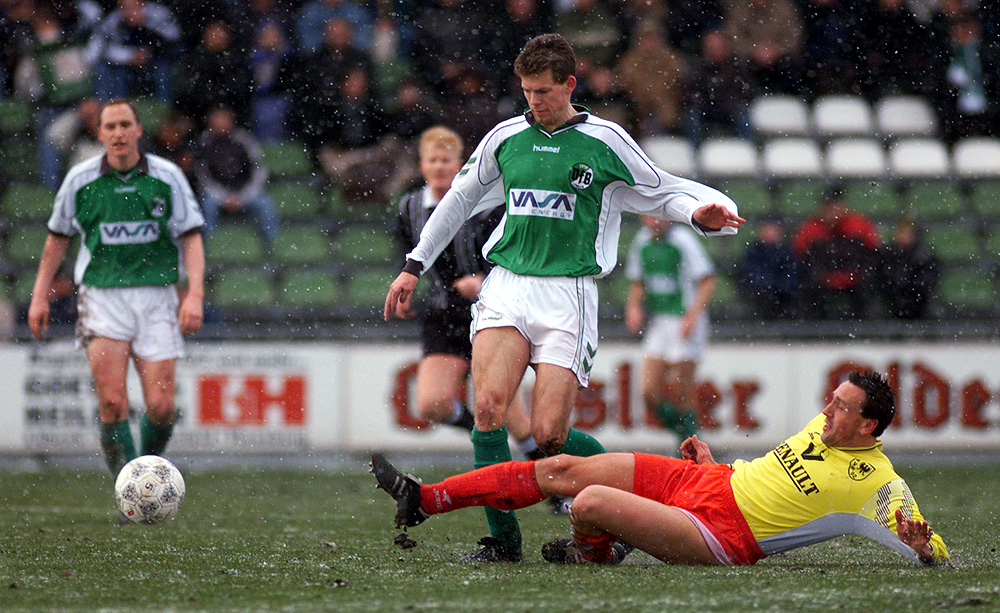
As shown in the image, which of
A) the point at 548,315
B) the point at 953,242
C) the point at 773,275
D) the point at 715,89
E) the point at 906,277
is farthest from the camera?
the point at 715,89

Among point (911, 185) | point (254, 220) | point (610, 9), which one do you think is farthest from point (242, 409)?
point (911, 185)

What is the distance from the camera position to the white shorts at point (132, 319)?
7.42 meters

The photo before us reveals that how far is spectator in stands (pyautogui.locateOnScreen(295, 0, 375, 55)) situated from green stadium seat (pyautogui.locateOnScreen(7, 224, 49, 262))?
10.3 ft

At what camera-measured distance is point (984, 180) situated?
13953 millimetres

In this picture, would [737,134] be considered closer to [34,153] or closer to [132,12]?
[132,12]

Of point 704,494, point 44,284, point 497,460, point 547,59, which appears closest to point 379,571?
point 497,460

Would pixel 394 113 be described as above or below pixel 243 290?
above

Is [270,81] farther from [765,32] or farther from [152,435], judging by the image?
[152,435]

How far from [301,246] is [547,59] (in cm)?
776

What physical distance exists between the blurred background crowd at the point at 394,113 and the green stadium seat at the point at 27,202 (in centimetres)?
2

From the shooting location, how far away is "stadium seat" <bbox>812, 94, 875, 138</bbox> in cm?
1455

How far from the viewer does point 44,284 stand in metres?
7.54

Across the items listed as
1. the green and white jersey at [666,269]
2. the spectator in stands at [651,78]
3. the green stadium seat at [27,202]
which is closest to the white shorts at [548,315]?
the green and white jersey at [666,269]

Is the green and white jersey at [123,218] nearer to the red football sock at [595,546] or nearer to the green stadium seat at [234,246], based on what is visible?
the red football sock at [595,546]
